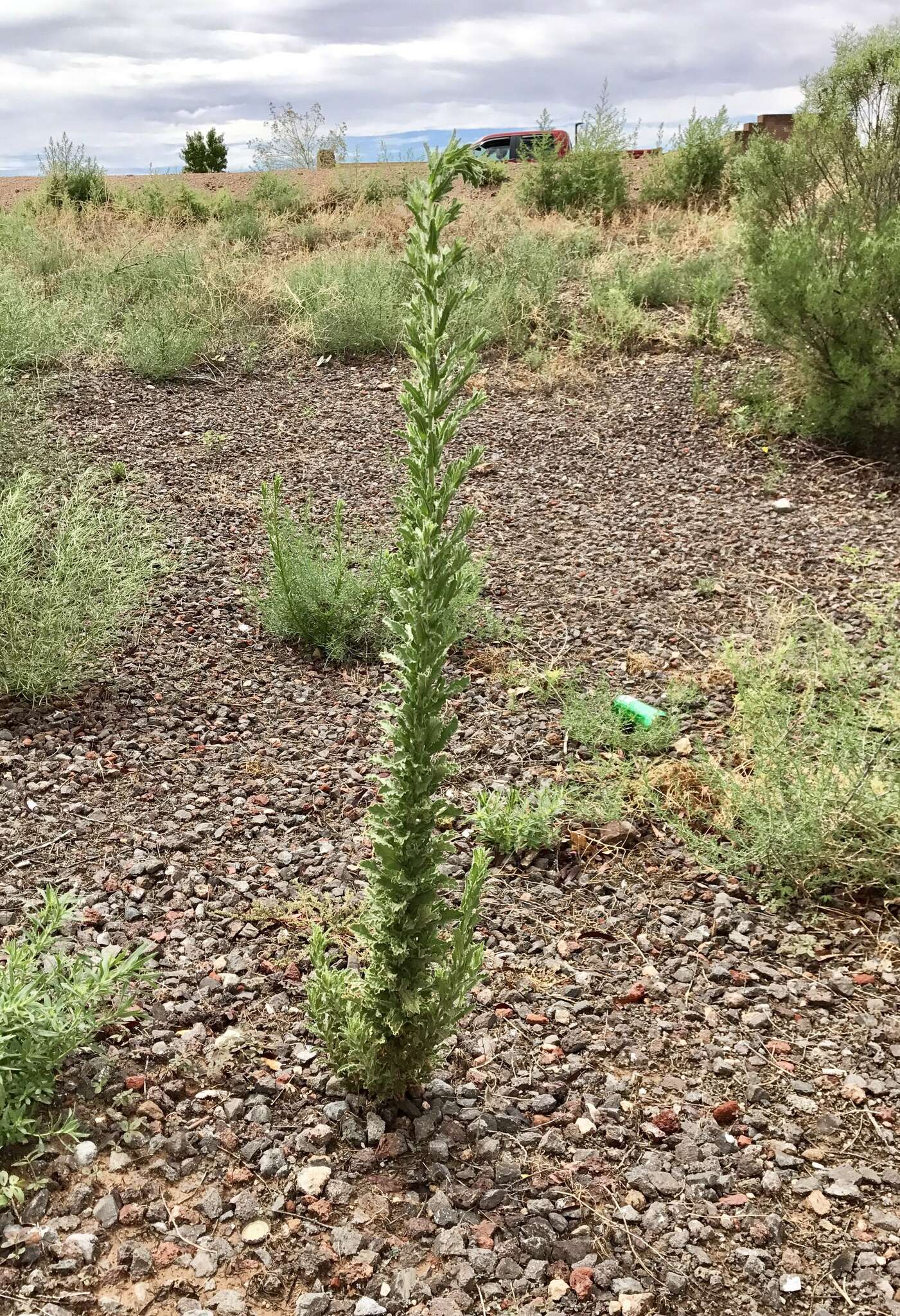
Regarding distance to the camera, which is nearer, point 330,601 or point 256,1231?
point 256,1231

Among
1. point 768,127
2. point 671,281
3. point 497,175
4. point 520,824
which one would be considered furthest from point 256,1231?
point 768,127

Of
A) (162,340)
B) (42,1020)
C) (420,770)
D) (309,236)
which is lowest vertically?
(42,1020)

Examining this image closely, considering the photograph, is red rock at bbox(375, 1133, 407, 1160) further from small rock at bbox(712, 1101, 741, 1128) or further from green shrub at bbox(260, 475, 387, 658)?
green shrub at bbox(260, 475, 387, 658)

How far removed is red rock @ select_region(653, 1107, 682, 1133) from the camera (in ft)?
6.89

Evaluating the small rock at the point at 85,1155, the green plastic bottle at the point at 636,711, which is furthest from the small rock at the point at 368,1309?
the green plastic bottle at the point at 636,711

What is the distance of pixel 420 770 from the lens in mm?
1866

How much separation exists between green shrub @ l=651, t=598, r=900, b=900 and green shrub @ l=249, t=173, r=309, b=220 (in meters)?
11.3

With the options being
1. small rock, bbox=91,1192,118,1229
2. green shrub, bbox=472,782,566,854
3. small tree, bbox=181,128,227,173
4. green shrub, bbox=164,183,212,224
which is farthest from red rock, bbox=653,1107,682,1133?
small tree, bbox=181,128,227,173

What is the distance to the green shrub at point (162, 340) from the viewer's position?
738 centimetres

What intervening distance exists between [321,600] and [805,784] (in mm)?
2199

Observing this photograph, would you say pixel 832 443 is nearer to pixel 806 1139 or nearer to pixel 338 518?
pixel 338 518

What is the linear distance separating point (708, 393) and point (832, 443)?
948 millimetres

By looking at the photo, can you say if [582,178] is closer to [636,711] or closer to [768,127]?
[768,127]

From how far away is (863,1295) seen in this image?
5.74 feet
